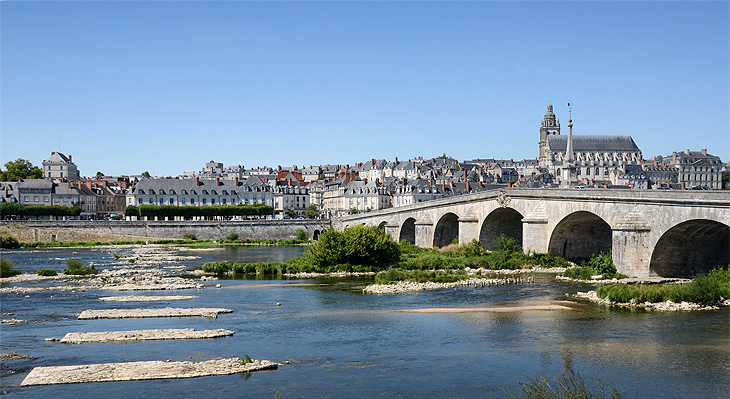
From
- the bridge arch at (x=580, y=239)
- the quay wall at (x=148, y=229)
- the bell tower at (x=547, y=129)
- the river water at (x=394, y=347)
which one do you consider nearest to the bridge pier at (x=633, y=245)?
the river water at (x=394, y=347)

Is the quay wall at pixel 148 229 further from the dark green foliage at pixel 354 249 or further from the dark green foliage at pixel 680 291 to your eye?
the dark green foliage at pixel 680 291

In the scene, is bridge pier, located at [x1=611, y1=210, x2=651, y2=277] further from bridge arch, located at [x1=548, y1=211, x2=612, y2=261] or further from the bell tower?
the bell tower

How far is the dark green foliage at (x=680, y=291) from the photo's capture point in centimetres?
2911

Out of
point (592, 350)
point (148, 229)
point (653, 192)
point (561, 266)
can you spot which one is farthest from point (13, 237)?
point (592, 350)

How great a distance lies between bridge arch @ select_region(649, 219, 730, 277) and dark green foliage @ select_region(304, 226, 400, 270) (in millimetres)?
17872

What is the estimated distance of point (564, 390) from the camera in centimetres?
1438

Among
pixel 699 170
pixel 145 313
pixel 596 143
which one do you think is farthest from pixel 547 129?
pixel 145 313

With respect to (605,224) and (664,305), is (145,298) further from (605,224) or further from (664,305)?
(605,224)

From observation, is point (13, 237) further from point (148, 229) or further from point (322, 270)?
point (322, 270)

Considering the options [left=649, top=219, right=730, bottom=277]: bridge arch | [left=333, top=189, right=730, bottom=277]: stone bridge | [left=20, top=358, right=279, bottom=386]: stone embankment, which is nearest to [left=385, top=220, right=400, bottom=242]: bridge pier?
[left=333, top=189, right=730, bottom=277]: stone bridge

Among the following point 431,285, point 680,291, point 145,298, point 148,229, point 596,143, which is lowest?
point 431,285

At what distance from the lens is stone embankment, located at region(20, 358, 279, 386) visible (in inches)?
742

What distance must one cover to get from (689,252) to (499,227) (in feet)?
73.5

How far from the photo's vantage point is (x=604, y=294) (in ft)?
104
